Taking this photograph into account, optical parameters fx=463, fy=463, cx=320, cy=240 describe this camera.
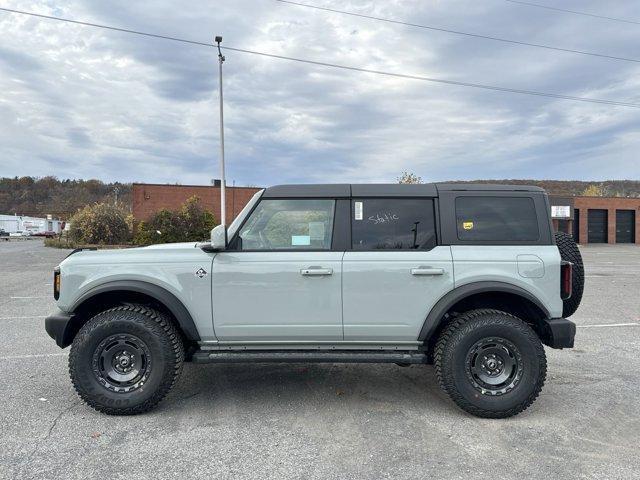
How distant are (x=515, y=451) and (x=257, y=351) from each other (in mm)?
2135

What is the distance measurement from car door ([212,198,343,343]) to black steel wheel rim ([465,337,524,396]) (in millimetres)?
1157

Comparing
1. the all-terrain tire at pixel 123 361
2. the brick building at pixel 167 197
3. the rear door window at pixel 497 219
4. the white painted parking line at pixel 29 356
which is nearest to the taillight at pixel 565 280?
the rear door window at pixel 497 219

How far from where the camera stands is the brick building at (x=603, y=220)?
4606cm

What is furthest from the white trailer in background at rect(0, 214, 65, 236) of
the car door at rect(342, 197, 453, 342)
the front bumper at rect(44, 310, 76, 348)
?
the car door at rect(342, 197, 453, 342)

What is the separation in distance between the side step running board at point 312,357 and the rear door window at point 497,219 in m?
1.14

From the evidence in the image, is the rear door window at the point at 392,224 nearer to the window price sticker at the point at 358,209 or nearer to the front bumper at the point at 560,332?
the window price sticker at the point at 358,209

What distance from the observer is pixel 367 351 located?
13.2 feet

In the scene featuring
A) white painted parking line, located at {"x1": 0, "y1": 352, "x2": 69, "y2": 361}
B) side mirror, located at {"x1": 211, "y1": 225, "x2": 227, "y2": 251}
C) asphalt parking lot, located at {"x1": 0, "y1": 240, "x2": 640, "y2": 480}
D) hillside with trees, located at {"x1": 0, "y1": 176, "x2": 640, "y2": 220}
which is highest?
hillside with trees, located at {"x1": 0, "y1": 176, "x2": 640, "y2": 220}

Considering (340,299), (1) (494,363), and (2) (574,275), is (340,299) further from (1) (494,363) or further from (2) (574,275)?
(2) (574,275)

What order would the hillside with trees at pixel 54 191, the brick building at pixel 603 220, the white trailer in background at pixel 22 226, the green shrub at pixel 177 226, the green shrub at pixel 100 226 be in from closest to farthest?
the green shrub at pixel 177 226
the green shrub at pixel 100 226
the brick building at pixel 603 220
the white trailer in background at pixel 22 226
the hillside with trees at pixel 54 191

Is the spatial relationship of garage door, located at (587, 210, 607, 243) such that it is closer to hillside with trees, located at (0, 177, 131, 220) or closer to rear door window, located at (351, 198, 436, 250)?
rear door window, located at (351, 198, 436, 250)

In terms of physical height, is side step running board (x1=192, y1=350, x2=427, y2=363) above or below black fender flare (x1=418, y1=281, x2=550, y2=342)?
below

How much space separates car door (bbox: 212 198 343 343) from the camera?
3.90 metres

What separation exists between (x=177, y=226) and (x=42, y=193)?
128222 mm
